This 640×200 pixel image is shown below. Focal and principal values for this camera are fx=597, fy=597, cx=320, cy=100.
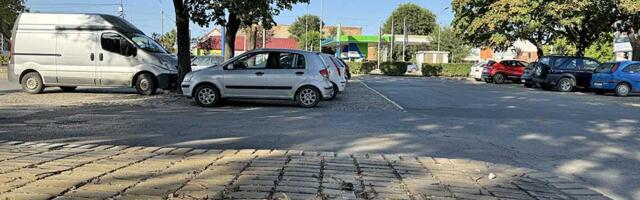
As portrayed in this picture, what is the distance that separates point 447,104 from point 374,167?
34.8ft

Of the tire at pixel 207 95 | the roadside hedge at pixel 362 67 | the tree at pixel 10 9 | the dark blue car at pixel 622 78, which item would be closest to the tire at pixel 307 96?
the tire at pixel 207 95

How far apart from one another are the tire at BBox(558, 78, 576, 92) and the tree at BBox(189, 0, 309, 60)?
1208 centimetres

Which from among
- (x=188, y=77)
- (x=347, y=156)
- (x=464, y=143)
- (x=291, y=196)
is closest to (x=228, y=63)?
(x=188, y=77)

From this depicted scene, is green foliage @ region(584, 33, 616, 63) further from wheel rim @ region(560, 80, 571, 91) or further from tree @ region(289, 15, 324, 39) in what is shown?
tree @ region(289, 15, 324, 39)

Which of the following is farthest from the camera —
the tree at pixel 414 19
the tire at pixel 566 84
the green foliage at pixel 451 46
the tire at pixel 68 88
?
the tree at pixel 414 19

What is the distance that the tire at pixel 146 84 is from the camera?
1684 cm

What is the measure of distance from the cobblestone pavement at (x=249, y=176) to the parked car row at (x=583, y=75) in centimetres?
1855

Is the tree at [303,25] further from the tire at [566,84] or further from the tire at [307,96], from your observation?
the tire at [307,96]

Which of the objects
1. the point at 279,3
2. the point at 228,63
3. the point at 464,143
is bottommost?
the point at 464,143

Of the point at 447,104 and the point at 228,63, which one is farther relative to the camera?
the point at 447,104

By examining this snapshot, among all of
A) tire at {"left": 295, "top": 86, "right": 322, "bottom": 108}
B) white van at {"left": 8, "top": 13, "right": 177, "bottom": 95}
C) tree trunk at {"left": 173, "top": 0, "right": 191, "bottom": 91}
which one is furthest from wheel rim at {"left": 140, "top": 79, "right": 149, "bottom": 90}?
tire at {"left": 295, "top": 86, "right": 322, "bottom": 108}

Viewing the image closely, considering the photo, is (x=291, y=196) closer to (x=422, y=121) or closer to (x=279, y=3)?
(x=422, y=121)

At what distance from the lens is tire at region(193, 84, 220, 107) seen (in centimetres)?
1385

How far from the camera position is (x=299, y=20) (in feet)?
387
